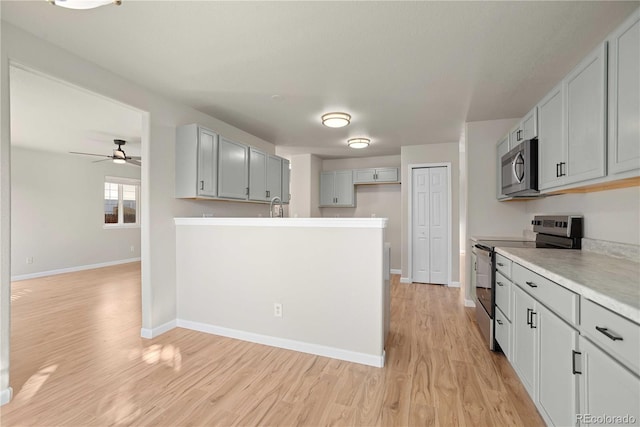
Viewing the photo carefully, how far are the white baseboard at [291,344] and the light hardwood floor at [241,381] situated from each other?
0.20ft

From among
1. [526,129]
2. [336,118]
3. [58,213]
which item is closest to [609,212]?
[526,129]

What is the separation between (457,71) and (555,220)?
1643 mm

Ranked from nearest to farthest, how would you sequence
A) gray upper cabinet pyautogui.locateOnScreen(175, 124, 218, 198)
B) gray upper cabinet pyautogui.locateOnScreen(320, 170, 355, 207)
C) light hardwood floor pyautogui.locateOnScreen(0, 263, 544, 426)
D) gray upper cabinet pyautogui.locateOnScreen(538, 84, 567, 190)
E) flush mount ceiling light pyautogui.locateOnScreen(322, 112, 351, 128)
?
light hardwood floor pyautogui.locateOnScreen(0, 263, 544, 426) < gray upper cabinet pyautogui.locateOnScreen(538, 84, 567, 190) < gray upper cabinet pyautogui.locateOnScreen(175, 124, 218, 198) < flush mount ceiling light pyautogui.locateOnScreen(322, 112, 351, 128) < gray upper cabinet pyautogui.locateOnScreen(320, 170, 355, 207)

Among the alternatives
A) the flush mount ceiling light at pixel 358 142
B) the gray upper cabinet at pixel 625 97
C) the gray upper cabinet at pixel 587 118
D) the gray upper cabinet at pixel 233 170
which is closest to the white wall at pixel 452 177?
the flush mount ceiling light at pixel 358 142

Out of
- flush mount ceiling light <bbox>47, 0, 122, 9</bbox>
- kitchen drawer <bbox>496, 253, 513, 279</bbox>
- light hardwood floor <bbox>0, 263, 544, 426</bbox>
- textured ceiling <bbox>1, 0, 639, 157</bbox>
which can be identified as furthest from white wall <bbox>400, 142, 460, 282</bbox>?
flush mount ceiling light <bbox>47, 0, 122, 9</bbox>

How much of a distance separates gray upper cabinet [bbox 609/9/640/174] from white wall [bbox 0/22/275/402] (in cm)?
358

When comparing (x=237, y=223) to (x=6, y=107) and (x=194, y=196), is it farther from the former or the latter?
(x=6, y=107)

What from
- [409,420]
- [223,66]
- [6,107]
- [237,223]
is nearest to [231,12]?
[223,66]

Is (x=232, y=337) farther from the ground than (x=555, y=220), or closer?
closer

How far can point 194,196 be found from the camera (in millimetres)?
3236

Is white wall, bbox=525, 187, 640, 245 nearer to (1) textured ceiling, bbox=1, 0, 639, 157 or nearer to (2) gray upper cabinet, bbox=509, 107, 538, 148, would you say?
(2) gray upper cabinet, bbox=509, 107, 538, 148

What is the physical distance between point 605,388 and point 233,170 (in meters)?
3.65

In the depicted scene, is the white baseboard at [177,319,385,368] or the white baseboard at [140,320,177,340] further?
the white baseboard at [140,320,177,340]

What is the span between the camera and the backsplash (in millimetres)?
1882
